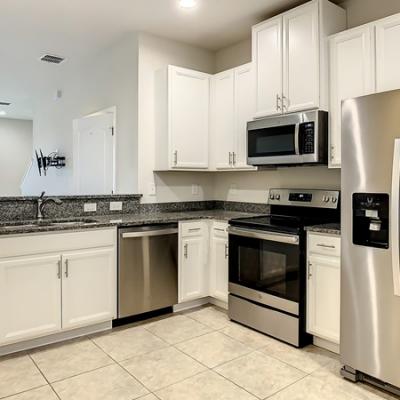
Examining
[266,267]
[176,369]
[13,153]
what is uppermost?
[13,153]

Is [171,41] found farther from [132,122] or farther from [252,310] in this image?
[252,310]

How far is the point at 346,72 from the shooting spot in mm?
2795

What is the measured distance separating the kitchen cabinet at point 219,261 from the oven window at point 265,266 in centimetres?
19

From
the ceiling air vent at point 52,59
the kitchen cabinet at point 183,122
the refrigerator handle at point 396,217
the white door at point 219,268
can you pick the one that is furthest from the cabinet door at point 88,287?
the ceiling air vent at point 52,59

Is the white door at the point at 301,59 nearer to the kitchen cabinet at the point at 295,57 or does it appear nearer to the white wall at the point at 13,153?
the kitchen cabinet at the point at 295,57

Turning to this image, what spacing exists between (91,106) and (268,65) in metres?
2.44

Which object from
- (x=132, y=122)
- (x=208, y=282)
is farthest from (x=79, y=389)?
(x=132, y=122)

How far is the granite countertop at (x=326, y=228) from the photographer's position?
8.47 ft

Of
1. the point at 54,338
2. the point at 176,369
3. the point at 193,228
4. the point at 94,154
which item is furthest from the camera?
the point at 94,154

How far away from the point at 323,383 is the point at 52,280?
195cm

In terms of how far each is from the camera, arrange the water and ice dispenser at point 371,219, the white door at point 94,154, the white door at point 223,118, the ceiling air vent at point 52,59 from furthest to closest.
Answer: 1. the ceiling air vent at point 52,59
2. the white door at point 94,154
3. the white door at point 223,118
4. the water and ice dispenser at point 371,219

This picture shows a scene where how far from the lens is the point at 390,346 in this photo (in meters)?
2.11

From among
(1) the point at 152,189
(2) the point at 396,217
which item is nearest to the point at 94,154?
(1) the point at 152,189

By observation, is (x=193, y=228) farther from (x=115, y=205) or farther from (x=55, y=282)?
(x=55, y=282)
